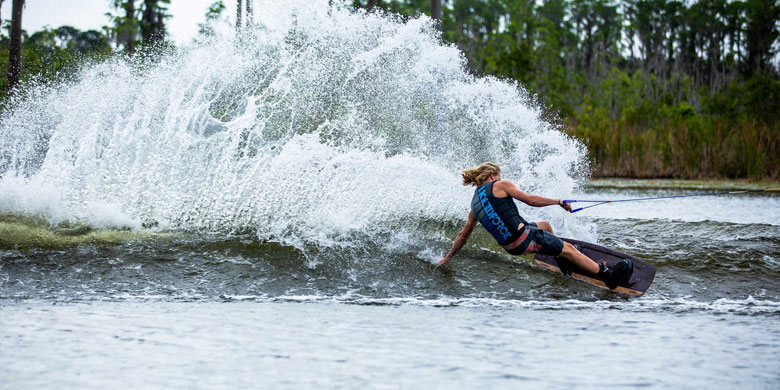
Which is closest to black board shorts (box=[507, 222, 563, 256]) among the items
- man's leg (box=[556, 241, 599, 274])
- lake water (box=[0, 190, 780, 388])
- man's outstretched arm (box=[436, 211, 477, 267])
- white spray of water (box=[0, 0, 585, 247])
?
man's leg (box=[556, 241, 599, 274])

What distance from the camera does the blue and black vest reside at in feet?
28.0

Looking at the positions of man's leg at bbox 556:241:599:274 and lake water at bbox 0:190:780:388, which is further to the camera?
man's leg at bbox 556:241:599:274

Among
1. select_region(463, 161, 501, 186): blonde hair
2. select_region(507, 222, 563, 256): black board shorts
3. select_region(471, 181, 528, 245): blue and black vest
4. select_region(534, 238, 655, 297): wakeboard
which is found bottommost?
select_region(534, 238, 655, 297): wakeboard

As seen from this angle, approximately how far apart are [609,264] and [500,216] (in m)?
1.40

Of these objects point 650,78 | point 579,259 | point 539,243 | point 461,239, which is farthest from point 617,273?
point 650,78

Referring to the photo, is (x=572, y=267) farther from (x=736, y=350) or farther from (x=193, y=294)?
(x=193, y=294)

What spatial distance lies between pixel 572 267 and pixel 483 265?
A: 0.99 m

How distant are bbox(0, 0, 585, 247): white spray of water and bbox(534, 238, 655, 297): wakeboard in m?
2.17

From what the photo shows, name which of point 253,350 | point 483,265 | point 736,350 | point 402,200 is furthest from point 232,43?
point 736,350

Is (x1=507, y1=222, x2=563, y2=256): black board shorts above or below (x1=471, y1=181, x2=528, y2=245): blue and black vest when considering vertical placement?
below

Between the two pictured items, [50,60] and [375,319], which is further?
[50,60]

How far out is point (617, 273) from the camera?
8.43 metres

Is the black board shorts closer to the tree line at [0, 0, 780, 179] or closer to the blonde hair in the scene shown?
the blonde hair

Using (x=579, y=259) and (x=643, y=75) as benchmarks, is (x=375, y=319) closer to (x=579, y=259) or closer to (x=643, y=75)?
(x=579, y=259)
